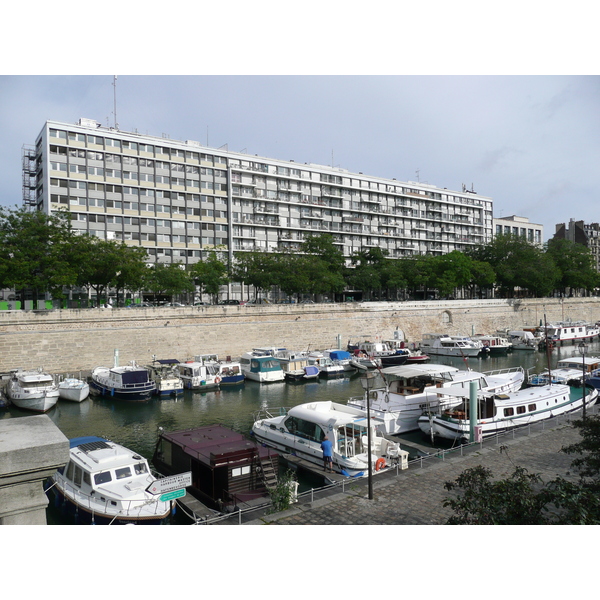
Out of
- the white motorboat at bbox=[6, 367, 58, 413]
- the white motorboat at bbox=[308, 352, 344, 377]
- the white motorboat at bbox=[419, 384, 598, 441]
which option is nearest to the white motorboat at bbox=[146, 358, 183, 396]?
the white motorboat at bbox=[6, 367, 58, 413]

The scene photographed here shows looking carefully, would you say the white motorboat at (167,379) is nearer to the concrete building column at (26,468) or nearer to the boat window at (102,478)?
the boat window at (102,478)

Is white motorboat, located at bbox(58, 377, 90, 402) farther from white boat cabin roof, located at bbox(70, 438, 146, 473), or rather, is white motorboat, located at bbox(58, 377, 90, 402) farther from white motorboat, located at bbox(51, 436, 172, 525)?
white motorboat, located at bbox(51, 436, 172, 525)

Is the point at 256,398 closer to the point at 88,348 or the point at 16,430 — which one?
the point at 88,348

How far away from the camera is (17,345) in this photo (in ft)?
137

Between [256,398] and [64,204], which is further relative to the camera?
[64,204]

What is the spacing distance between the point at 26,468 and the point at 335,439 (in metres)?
16.3

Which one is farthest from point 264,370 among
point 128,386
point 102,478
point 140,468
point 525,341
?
point 525,341

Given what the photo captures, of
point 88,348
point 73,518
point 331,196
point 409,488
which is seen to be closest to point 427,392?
point 409,488

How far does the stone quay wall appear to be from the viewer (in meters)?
42.8

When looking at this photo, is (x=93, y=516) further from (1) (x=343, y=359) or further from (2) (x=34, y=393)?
(1) (x=343, y=359)

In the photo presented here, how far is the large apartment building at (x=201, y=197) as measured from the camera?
228ft

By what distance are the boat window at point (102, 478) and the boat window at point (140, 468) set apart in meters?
0.87

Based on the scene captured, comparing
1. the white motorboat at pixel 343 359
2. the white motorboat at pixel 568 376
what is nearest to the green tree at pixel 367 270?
the white motorboat at pixel 343 359

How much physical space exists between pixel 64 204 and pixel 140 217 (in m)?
10.3
